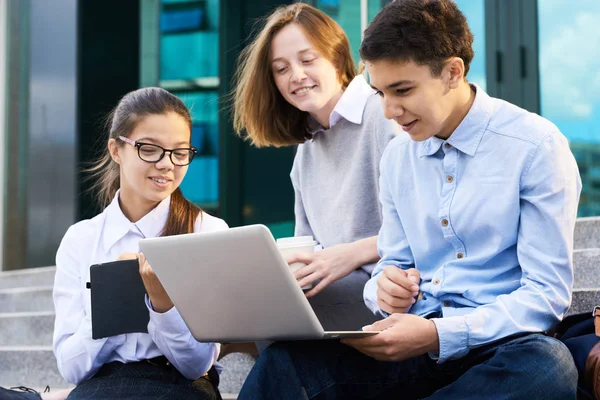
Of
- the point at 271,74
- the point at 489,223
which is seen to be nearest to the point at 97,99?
the point at 271,74

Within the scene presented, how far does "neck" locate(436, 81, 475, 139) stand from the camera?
Answer: 2111 millimetres

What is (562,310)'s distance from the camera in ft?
6.31

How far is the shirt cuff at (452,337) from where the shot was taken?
1880 millimetres

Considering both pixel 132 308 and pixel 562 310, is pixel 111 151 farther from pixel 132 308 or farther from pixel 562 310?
pixel 562 310

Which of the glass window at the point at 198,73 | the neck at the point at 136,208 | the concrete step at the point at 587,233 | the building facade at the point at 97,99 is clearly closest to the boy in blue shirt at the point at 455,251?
the neck at the point at 136,208

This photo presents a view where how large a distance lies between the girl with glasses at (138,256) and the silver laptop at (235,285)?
279 millimetres

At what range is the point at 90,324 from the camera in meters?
2.45

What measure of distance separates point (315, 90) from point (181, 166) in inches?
22.1

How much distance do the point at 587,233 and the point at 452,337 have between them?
2052 mm

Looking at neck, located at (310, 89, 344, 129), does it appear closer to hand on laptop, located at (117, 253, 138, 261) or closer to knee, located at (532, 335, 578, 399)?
hand on laptop, located at (117, 253, 138, 261)

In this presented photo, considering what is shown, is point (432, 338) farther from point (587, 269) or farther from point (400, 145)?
point (587, 269)

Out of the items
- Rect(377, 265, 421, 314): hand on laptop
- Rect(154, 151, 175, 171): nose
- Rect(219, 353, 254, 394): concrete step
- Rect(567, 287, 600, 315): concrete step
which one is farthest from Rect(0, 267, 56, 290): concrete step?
Rect(377, 265, 421, 314): hand on laptop

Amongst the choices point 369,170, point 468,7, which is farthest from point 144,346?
point 468,7

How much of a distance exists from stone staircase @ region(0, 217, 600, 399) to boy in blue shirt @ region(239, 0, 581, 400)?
86 cm
